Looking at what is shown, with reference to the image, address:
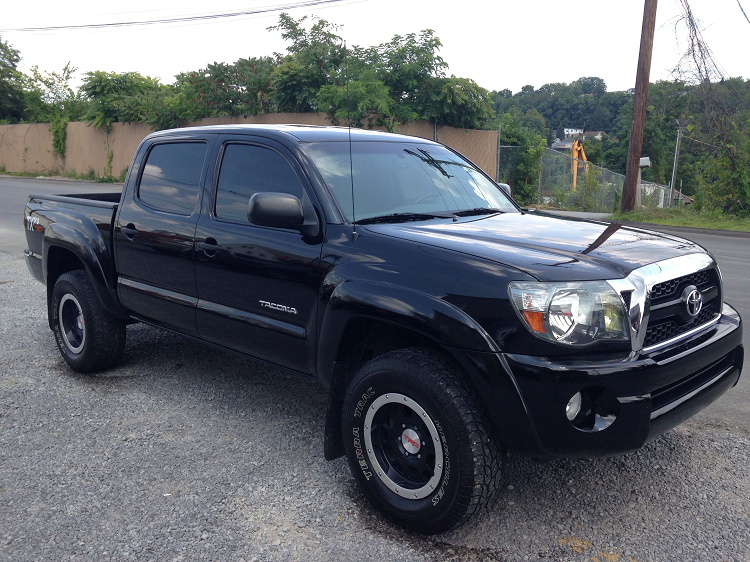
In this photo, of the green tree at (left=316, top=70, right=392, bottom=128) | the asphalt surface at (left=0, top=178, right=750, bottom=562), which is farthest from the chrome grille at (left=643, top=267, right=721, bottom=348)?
the green tree at (left=316, top=70, right=392, bottom=128)

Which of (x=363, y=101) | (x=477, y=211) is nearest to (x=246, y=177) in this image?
(x=477, y=211)

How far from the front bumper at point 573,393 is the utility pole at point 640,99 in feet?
50.1

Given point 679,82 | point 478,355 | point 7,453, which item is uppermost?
point 679,82

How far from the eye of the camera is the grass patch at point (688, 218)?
15.5 meters

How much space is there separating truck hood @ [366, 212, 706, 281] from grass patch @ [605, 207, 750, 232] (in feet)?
43.3

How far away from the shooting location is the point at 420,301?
283cm

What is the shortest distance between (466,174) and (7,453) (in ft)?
10.5

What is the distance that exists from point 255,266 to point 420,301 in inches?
46.7

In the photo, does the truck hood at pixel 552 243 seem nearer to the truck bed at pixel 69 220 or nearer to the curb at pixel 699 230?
the truck bed at pixel 69 220

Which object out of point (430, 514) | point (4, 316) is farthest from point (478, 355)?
point (4, 316)

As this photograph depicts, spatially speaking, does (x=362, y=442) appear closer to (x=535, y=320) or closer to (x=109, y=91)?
(x=535, y=320)

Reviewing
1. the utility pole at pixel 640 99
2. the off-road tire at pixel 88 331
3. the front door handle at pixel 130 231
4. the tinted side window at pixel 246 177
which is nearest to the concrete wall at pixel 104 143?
the utility pole at pixel 640 99

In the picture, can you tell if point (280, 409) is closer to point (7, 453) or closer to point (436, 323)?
point (7, 453)

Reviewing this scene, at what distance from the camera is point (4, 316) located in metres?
6.73
